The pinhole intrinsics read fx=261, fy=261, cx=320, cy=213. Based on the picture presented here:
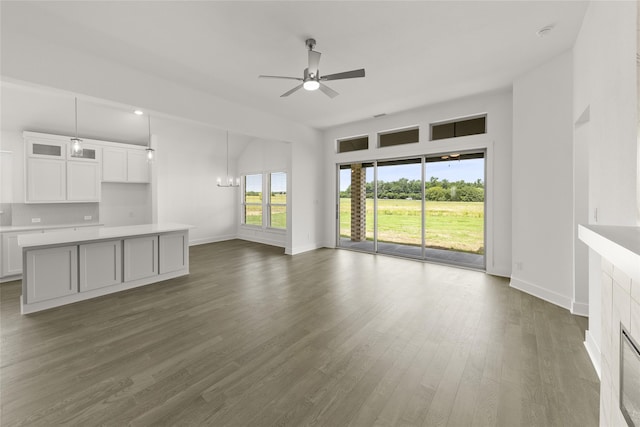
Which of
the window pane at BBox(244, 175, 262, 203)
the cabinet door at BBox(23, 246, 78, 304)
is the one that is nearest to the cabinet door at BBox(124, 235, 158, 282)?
the cabinet door at BBox(23, 246, 78, 304)

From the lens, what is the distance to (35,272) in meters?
3.22

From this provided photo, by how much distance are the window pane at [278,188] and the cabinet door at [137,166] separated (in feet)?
11.1

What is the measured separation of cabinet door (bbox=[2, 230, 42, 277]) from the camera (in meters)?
4.36

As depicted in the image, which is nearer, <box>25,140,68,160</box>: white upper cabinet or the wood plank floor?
the wood plank floor

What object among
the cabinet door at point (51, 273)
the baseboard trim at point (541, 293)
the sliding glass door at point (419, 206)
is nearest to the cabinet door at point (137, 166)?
the cabinet door at point (51, 273)

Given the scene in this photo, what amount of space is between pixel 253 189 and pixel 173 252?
4498mm

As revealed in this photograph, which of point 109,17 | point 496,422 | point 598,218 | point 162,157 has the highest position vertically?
point 109,17

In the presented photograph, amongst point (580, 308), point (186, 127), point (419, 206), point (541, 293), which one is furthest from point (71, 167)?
point (580, 308)

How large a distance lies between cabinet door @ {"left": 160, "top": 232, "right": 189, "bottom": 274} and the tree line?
4.35 metres

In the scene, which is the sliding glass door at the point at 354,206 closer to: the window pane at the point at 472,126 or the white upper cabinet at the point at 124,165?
the window pane at the point at 472,126

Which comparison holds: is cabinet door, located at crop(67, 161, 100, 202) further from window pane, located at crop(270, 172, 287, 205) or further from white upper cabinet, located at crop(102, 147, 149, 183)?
window pane, located at crop(270, 172, 287, 205)

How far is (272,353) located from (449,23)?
3709mm

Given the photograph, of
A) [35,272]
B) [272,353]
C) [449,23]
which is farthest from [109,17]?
[272,353]

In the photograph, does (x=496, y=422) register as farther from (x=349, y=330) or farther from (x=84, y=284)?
(x=84, y=284)
